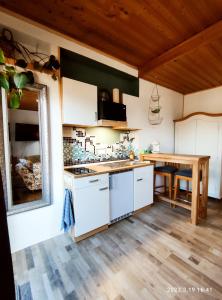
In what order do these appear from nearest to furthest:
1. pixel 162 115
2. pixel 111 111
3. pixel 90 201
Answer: pixel 90 201, pixel 111 111, pixel 162 115

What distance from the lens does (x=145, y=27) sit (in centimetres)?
188

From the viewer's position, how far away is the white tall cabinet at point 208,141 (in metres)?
3.10

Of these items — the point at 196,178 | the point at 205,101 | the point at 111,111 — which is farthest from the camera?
the point at 205,101

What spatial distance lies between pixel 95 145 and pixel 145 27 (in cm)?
181

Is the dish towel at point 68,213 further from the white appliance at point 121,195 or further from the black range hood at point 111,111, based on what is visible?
the black range hood at point 111,111

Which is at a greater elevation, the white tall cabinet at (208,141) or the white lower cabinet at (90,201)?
the white tall cabinet at (208,141)

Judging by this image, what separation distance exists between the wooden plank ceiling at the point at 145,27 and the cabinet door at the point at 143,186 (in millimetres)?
1832

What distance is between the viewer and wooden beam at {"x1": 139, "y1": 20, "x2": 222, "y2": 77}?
1.86 m

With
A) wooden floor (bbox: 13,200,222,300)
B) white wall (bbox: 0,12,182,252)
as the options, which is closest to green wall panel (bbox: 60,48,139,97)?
white wall (bbox: 0,12,182,252)

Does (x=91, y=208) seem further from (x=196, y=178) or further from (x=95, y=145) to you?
(x=196, y=178)

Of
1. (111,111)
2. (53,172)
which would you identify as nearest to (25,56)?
(111,111)

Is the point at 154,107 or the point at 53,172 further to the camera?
the point at 154,107

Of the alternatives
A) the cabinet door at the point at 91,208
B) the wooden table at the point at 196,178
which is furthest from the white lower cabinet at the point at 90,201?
the wooden table at the point at 196,178

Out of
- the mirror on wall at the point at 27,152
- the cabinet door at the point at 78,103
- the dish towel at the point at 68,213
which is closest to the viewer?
the mirror on wall at the point at 27,152
